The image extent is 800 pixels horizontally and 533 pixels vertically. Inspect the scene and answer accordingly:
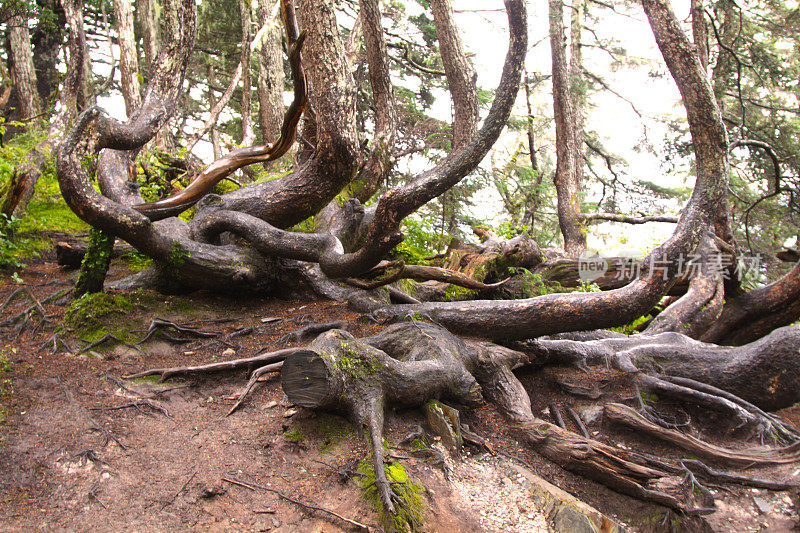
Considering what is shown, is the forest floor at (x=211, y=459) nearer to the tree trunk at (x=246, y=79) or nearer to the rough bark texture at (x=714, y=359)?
the rough bark texture at (x=714, y=359)

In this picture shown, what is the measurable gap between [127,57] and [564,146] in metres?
10.2

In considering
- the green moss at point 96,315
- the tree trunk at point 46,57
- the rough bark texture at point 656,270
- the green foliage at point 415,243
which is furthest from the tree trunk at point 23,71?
the rough bark texture at point 656,270

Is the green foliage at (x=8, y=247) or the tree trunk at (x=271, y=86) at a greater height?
the tree trunk at (x=271, y=86)

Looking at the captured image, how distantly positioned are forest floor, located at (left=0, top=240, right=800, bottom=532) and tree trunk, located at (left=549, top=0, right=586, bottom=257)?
6448mm

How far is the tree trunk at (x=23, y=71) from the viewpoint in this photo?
11.4 m

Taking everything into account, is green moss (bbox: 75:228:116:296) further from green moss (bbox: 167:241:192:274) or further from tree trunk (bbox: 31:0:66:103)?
tree trunk (bbox: 31:0:66:103)

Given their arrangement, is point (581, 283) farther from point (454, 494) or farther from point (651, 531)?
point (454, 494)

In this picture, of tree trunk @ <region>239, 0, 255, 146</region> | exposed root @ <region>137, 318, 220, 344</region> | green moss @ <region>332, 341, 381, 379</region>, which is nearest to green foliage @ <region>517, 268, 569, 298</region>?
green moss @ <region>332, 341, 381, 379</region>

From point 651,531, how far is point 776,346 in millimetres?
2696

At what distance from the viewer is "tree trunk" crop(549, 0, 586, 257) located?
10898 mm

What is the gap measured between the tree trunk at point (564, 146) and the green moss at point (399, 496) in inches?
345

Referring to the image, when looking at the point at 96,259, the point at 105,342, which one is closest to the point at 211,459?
the point at 105,342

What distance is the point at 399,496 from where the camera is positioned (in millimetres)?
2914

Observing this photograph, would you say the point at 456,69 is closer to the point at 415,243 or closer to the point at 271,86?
the point at 415,243
